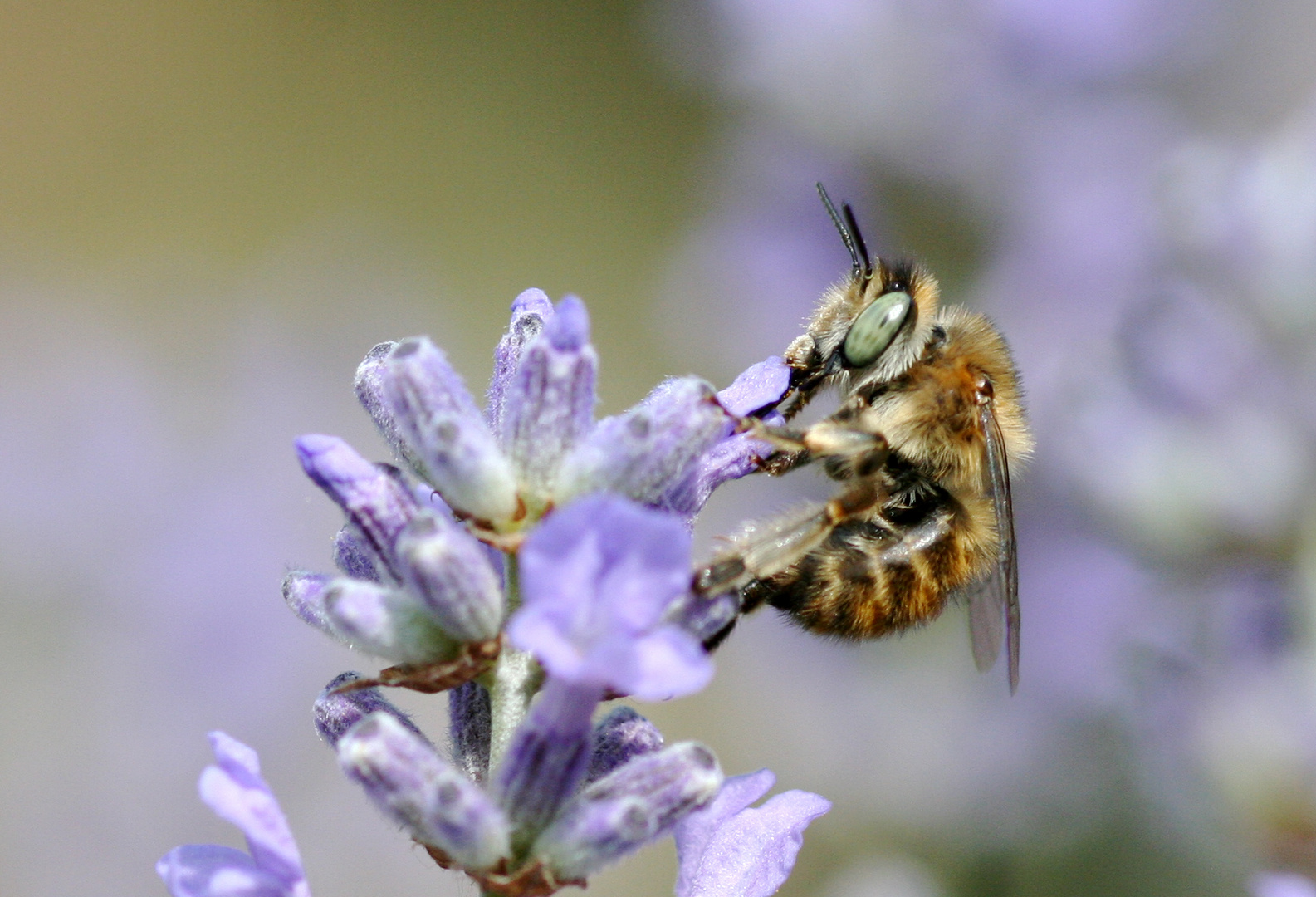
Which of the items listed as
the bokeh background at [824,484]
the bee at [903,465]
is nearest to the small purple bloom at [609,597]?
the bee at [903,465]

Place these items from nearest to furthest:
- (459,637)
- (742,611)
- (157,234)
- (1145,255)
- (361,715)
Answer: (459,637), (361,715), (742,611), (1145,255), (157,234)

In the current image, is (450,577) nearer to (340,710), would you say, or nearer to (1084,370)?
(340,710)

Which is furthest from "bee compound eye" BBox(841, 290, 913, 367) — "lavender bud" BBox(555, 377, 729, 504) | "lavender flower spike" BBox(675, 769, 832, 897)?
"lavender flower spike" BBox(675, 769, 832, 897)

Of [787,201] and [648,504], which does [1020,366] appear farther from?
[648,504]

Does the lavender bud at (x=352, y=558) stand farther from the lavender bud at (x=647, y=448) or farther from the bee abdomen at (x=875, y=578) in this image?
the bee abdomen at (x=875, y=578)

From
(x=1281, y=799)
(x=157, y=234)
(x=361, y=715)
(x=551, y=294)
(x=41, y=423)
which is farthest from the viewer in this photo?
(x=551, y=294)

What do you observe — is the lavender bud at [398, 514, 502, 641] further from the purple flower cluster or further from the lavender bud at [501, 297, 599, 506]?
the lavender bud at [501, 297, 599, 506]

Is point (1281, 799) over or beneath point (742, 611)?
beneath

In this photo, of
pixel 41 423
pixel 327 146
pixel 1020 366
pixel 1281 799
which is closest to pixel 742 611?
pixel 1281 799
